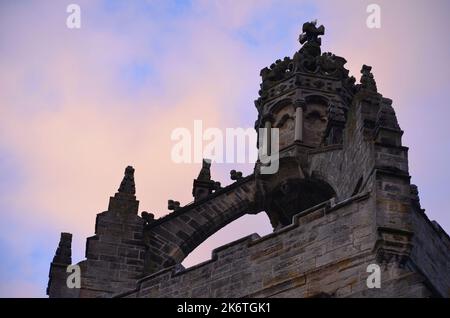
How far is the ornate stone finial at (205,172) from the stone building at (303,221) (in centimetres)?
3

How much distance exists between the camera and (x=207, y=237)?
3972 centimetres

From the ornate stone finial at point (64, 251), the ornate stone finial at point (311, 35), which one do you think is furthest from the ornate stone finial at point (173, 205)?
the ornate stone finial at point (311, 35)

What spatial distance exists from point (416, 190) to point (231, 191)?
34.2ft

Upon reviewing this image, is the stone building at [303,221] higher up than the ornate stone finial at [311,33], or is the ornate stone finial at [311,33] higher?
the ornate stone finial at [311,33]

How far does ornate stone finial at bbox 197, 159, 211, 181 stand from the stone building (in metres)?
0.03

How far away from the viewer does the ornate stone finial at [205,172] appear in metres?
41.8

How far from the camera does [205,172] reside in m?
42.0

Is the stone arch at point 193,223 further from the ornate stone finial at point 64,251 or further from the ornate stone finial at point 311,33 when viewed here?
the ornate stone finial at point 311,33

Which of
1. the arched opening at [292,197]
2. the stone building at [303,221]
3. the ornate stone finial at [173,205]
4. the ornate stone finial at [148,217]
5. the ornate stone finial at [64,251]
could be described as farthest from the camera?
the arched opening at [292,197]

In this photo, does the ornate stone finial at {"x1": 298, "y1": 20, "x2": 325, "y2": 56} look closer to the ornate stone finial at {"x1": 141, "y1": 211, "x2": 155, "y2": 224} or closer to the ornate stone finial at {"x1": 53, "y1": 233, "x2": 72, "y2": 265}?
the ornate stone finial at {"x1": 141, "y1": 211, "x2": 155, "y2": 224}

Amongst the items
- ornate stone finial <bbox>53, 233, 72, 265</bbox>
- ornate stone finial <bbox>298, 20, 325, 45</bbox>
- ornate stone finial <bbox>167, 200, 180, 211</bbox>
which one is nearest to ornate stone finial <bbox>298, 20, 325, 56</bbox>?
ornate stone finial <bbox>298, 20, 325, 45</bbox>
